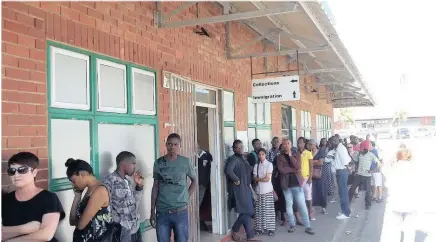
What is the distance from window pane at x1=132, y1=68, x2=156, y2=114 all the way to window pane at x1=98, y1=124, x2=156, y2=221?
0.22 meters

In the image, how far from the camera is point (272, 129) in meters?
10.4

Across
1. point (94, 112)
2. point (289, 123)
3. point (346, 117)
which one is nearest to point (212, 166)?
point (94, 112)

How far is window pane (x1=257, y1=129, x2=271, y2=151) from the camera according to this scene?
9.55 metres

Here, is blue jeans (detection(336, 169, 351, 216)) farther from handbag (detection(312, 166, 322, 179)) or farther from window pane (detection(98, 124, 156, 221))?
window pane (detection(98, 124, 156, 221))

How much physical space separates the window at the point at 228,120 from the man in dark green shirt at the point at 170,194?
267cm

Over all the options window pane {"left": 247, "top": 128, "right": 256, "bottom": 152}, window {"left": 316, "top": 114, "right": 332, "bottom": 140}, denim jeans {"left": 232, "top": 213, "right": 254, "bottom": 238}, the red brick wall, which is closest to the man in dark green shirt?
the red brick wall

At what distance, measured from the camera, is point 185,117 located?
5977 mm

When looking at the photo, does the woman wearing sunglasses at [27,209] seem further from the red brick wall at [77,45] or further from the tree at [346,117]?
the tree at [346,117]

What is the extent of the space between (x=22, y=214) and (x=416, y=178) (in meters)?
5.89

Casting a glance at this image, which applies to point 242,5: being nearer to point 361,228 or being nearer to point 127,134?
point 127,134

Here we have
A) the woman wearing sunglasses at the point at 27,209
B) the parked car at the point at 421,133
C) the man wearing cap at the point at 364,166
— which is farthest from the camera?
the parked car at the point at 421,133

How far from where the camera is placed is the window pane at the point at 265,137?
955 centimetres

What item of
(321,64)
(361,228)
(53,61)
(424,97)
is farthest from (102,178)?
(424,97)

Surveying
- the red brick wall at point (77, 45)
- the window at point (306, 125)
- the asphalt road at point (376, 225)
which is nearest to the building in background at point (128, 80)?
the red brick wall at point (77, 45)
